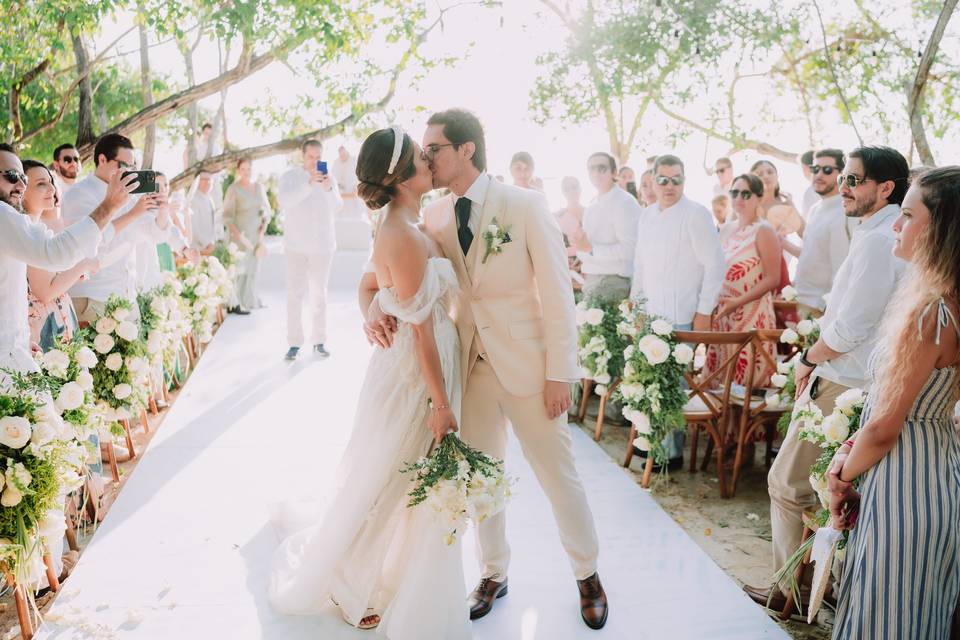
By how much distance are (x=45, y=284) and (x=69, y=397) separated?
→ 0.98 metres

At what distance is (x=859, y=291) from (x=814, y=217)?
205 centimetres

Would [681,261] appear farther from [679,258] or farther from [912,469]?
[912,469]

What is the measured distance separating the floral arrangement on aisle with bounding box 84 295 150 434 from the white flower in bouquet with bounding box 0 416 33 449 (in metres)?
1.61

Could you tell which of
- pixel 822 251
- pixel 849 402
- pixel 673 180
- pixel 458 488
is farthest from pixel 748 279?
pixel 458 488

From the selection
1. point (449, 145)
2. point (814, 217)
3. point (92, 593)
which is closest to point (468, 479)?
point (449, 145)

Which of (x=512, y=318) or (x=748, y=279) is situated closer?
(x=512, y=318)

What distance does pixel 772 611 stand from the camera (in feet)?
10.5

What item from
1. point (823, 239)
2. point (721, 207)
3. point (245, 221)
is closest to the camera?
point (823, 239)

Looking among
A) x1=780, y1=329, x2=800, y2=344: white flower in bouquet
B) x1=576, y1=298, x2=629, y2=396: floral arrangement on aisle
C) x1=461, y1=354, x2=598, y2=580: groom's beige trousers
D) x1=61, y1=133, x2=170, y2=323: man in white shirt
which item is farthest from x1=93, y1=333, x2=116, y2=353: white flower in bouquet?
x1=780, y1=329, x2=800, y2=344: white flower in bouquet

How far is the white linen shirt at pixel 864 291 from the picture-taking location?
2.87 metres

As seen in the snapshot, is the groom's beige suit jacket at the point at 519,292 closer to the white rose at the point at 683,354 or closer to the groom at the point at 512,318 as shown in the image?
the groom at the point at 512,318

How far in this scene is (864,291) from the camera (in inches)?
114

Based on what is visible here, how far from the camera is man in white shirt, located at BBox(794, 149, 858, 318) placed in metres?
4.60

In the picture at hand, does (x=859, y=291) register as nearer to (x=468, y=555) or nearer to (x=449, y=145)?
(x=449, y=145)
